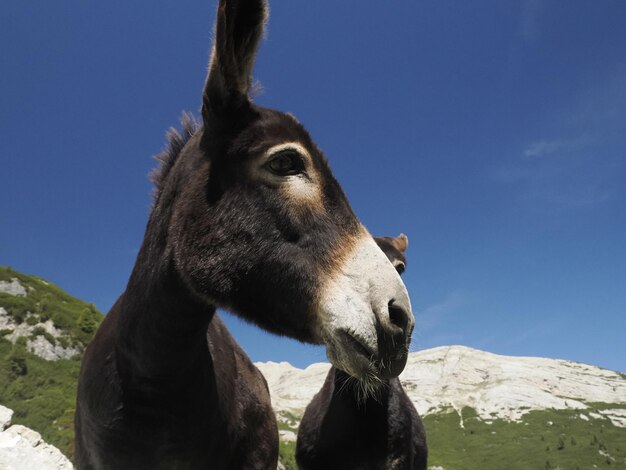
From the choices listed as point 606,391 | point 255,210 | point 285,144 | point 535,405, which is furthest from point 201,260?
point 606,391

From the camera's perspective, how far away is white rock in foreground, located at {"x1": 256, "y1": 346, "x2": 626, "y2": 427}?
8544cm

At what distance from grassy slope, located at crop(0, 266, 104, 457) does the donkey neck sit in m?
12.6

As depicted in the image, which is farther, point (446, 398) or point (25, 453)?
point (446, 398)

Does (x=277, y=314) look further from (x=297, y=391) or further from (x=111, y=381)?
(x=297, y=391)

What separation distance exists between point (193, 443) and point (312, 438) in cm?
448

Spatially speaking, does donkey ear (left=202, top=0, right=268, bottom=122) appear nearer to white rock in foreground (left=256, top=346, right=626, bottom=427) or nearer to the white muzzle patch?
the white muzzle patch

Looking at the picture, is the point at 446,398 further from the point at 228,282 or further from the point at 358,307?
the point at 358,307

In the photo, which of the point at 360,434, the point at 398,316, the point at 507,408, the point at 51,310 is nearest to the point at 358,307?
the point at 398,316

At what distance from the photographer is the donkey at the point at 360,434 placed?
23.9ft

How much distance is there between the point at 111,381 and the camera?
4.09 m

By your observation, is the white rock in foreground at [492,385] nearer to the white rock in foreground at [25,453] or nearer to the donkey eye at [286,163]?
the white rock in foreground at [25,453]

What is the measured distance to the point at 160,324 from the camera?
3.81m

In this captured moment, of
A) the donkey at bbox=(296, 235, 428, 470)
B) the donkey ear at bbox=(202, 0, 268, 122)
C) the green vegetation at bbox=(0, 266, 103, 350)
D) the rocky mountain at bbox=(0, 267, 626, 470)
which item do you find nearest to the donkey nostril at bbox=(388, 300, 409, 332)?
the donkey ear at bbox=(202, 0, 268, 122)

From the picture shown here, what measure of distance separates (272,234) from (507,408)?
311 ft
